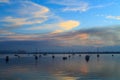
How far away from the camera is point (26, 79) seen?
87.6ft

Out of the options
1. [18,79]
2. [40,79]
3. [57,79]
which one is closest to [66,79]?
Answer: [57,79]

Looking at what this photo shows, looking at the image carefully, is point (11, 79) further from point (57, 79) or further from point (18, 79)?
point (57, 79)

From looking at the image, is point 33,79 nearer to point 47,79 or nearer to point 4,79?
point 47,79

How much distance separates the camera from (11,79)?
2692cm

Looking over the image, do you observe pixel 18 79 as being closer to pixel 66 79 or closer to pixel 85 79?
pixel 66 79

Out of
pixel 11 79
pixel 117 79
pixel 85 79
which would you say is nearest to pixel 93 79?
pixel 85 79

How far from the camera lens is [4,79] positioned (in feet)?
88.6

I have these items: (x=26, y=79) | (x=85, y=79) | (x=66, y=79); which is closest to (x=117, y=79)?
(x=85, y=79)

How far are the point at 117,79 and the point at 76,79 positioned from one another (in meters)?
4.46

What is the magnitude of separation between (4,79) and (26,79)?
251 cm

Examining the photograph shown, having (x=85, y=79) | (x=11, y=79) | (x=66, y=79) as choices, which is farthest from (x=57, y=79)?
(x=11, y=79)

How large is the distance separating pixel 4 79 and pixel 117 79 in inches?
488

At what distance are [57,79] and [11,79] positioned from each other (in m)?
5.12

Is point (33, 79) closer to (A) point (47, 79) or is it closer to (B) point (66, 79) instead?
(A) point (47, 79)
